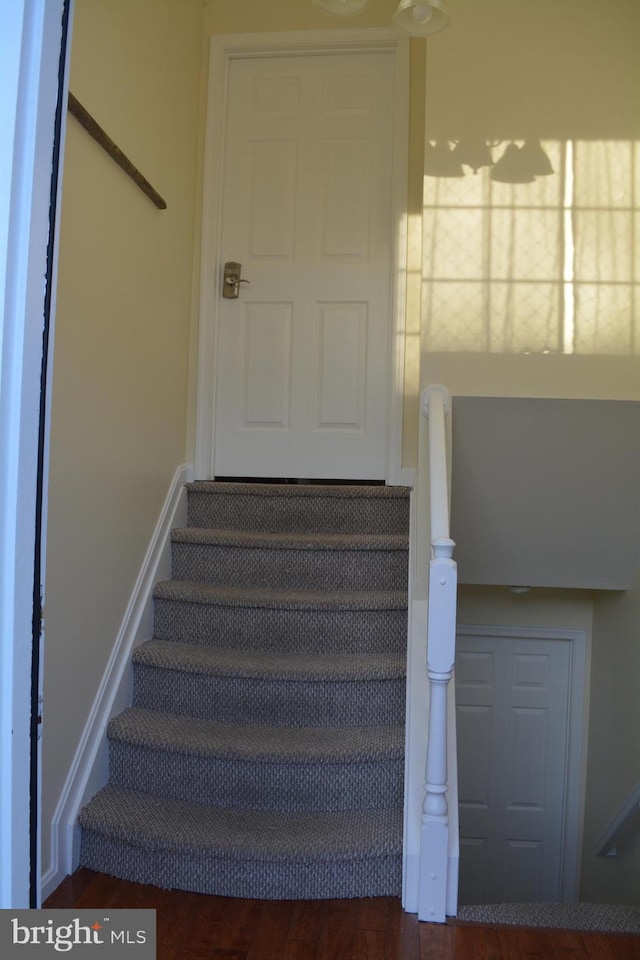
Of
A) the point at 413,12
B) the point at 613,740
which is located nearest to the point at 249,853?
the point at 613,740

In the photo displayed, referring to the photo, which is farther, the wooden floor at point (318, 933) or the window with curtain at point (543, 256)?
the window with curtain at point (543, 256)

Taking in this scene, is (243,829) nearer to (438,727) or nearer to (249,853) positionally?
(249,853)

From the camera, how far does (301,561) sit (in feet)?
9.73

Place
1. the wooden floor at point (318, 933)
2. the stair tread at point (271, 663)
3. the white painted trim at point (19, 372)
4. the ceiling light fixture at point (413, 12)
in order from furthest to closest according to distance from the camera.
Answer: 1. the stair tread at point (271, 663)
2. the ceiling light fixture at point (413, 12)
3. the wooden floor at point (318, 933)
4. the white painted trim at point (19, 372)

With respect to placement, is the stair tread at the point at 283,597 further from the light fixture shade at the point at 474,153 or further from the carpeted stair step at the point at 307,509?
the light fixture shade at the point at 474,153

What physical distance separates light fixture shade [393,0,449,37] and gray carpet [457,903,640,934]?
2.37 meters

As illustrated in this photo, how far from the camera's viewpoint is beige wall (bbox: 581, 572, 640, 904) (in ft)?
10.5

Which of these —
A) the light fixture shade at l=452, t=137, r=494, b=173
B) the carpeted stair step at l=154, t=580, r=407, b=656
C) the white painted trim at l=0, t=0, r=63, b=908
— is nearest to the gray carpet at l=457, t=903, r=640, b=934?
the carpeted stair step at l=154, t=580, r=407, b=656

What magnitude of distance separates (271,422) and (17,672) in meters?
3.01

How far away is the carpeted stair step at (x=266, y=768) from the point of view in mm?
2303

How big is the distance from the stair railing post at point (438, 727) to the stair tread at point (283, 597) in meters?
0.74

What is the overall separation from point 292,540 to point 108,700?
2.87ft

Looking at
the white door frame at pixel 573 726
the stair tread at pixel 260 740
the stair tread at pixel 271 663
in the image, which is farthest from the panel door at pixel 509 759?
the stair tread at pixel 260 740

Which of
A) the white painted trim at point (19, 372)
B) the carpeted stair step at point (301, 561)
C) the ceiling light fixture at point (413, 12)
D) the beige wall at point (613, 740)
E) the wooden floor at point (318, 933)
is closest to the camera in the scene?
the white painted trim at point (19, 372)
